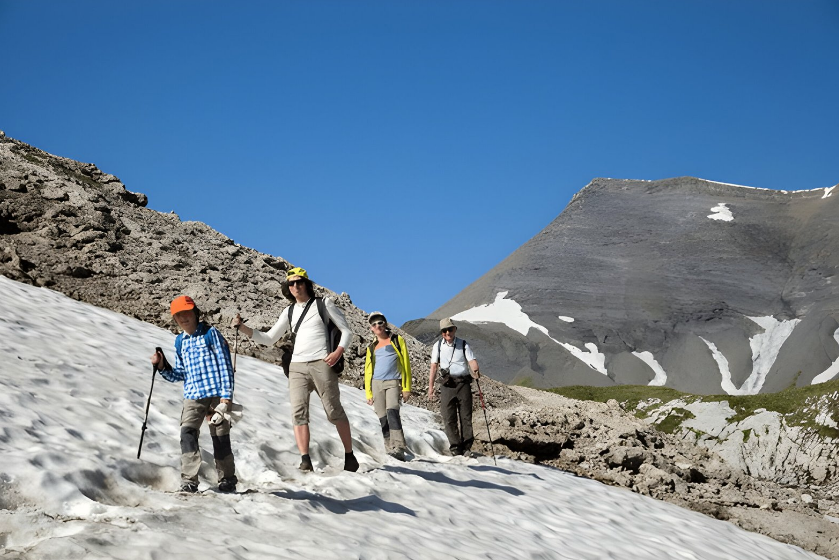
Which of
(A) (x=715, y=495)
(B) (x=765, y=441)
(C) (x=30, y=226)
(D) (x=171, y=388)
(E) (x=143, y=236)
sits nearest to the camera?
(D) (x=171, y=388)

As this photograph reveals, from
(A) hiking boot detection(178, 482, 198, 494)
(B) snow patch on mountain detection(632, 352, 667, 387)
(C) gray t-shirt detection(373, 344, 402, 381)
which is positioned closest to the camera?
(A) hiking boot detection(178, 482, 198, 494)

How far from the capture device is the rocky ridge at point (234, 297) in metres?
16.1

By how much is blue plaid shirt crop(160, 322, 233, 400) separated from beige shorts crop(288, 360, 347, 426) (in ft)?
4.72

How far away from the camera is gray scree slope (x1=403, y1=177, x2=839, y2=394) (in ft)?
315

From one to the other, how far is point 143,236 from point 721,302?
110 m

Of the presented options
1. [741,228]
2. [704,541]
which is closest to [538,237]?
[741,228]

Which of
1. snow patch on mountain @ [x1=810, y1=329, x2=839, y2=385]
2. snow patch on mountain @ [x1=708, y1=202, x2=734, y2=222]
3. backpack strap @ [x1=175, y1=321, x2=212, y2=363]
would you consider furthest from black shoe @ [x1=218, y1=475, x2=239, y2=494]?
snow patch on mountain @ [x1=708, y1=202, x2=734, y2=222]

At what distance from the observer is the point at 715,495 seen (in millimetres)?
16031

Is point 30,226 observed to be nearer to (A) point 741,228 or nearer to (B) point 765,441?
(B) point 765,441

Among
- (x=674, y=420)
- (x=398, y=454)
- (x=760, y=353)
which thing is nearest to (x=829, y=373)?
(x=760, y=353)

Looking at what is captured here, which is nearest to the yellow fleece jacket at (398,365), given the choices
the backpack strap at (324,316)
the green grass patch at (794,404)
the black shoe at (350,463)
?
the black shoe at (350,463)

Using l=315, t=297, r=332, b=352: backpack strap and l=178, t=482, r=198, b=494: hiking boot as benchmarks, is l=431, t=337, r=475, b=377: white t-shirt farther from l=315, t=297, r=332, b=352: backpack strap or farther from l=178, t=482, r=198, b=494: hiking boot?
l=178, t=482, r=198, b=494: hiking boot

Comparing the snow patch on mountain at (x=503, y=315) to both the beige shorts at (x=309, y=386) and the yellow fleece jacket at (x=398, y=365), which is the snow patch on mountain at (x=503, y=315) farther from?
the beige shorts at (x=309, y=386)

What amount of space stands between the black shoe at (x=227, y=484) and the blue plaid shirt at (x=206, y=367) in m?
0.99
